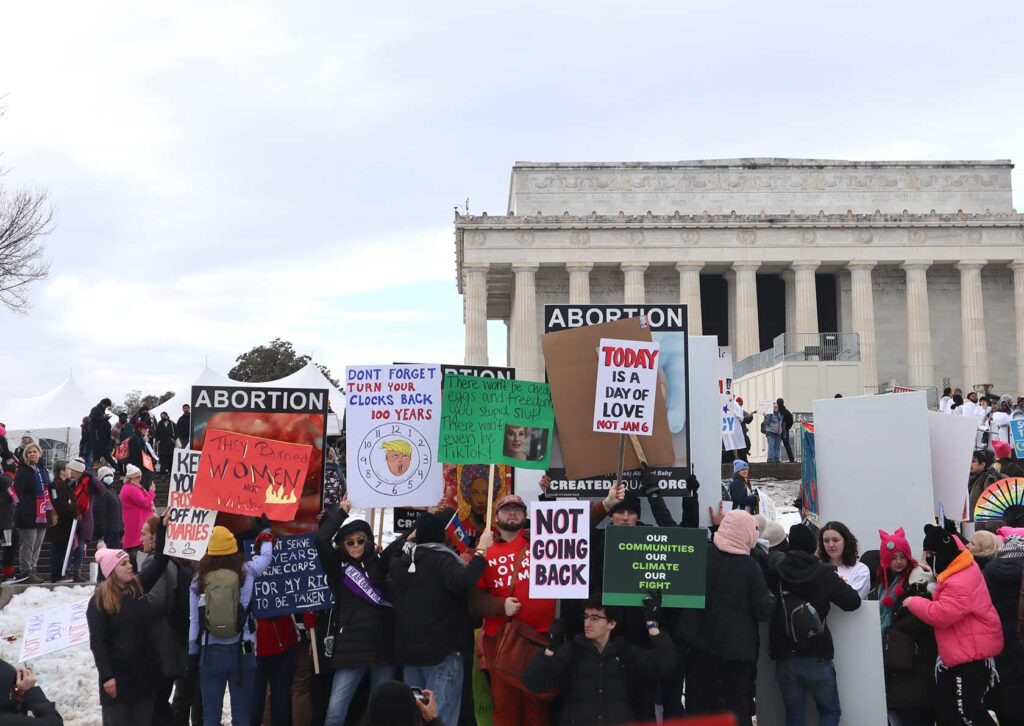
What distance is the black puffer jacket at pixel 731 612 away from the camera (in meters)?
7.18

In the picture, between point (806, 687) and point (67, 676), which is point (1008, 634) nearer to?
point (806, 687)

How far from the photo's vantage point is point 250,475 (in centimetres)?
827

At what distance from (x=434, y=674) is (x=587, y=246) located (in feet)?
143

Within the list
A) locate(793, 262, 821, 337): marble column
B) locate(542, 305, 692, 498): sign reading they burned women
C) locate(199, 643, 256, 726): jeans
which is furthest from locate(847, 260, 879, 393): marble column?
locate(199, 643, 256, 726): jeans

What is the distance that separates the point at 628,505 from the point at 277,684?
2819 millimetres

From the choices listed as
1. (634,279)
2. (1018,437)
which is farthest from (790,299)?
(1018,437)

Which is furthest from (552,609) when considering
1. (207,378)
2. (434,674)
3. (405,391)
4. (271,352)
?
(271,352)

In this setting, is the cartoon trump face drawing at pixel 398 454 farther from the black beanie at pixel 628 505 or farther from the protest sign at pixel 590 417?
the black beanie at pixel 628 505

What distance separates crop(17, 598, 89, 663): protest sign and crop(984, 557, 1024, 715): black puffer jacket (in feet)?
19.0

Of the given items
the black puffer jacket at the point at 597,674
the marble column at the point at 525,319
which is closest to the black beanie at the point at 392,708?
the black puffer jacket at the point at 597,674

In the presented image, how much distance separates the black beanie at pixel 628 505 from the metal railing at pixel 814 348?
27402 mm

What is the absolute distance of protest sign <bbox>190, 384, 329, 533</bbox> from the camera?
8633 millimetres

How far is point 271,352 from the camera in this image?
6506 centimetres

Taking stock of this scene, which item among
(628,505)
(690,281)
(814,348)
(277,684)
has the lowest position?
(277,684)
